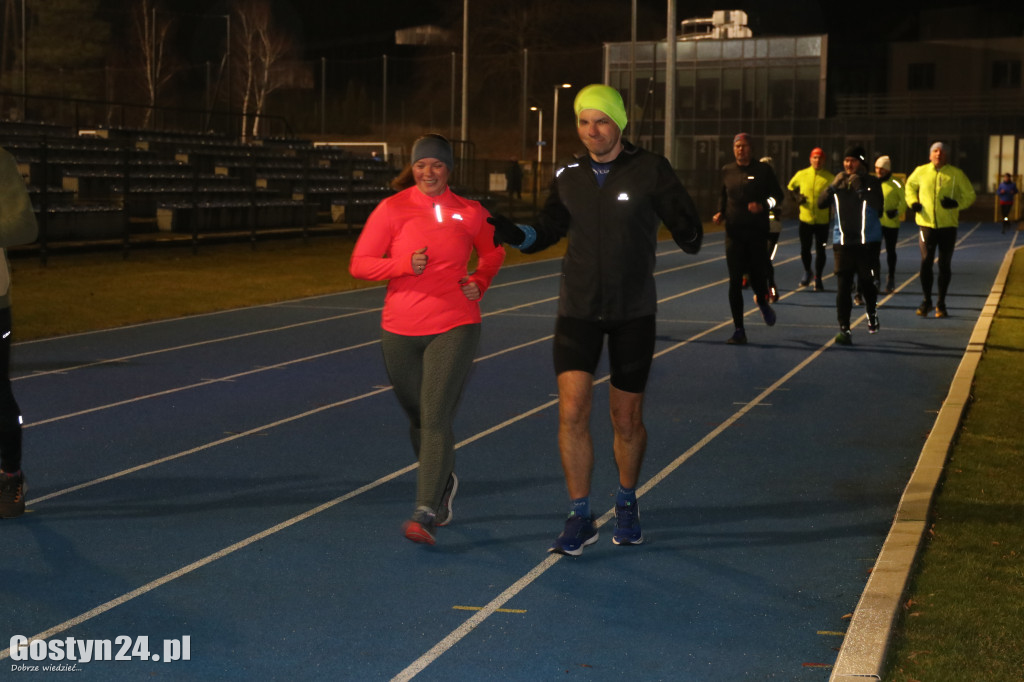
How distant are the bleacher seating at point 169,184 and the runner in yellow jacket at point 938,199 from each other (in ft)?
46.0

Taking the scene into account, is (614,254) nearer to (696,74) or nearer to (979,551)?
(979,551)

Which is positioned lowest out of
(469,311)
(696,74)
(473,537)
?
(473,537)

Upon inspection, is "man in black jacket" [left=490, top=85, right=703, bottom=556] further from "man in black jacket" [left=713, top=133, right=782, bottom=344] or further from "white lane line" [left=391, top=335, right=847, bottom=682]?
"man in black jacket" [left=713, top=133, right=782, bottom=344]

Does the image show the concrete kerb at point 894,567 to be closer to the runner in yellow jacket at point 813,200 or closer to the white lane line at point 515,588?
the white lane line at point 515,588

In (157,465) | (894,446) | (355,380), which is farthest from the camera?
(355,380)

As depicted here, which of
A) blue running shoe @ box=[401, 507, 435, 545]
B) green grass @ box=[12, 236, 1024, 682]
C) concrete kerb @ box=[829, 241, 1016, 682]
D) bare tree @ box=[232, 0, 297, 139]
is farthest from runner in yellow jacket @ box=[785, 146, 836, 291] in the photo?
bare tree @ box=[232, 0, 297, 139]

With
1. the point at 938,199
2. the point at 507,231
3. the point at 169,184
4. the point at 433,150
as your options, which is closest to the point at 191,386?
the point at 433,150

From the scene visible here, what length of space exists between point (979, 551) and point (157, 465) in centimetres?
468

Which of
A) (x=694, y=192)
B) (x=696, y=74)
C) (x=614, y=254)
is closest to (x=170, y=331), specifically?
(x=614, y=254)

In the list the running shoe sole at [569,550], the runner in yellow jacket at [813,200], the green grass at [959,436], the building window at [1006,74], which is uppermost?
the building window at [1006,74]

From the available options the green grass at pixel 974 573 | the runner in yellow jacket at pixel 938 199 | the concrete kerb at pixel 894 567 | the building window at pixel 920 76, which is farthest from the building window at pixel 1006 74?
the green grass at pixel 974 573

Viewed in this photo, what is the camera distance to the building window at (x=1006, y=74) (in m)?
77.6

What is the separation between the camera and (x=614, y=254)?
6543mm

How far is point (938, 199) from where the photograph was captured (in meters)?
16.8
